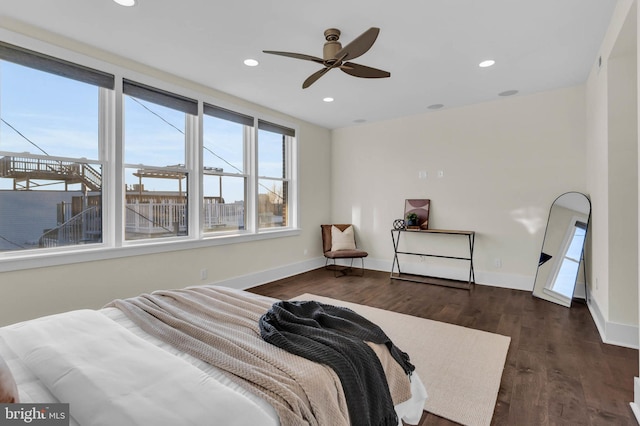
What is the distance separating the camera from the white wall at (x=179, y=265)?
2574 millimetres

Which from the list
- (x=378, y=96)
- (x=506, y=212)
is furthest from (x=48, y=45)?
(x=506, y=212)

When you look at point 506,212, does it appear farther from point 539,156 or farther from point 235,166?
point 235,166

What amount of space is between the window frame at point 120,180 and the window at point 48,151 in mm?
58

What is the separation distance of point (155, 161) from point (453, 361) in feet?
11.7

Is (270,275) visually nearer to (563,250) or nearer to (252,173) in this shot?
(252,173)

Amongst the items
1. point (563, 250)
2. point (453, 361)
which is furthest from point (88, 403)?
point (563, 250)

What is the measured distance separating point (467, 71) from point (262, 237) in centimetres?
341

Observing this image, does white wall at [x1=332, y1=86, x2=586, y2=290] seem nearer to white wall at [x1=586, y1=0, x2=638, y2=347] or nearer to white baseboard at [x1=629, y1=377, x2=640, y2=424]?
white wall at [x1=586, y1=0, x2=638, y2=347]

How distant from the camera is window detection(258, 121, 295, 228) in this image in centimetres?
486

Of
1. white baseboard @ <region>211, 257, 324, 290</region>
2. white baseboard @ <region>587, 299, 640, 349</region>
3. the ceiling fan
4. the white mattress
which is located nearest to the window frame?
white baseboard @ <region>211, 257, 324, 290</region>

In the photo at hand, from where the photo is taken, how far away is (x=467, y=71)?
3.45m

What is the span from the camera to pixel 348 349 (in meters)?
1.28

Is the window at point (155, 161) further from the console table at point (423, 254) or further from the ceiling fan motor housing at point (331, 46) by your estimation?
the console table at point (423, 254)

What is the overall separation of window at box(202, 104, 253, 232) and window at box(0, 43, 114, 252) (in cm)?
120
